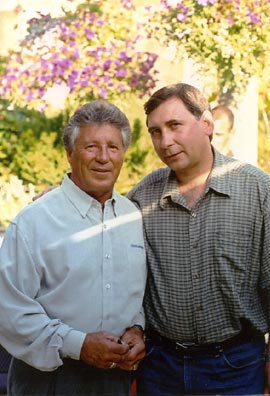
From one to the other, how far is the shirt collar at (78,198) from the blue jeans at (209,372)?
505 mm

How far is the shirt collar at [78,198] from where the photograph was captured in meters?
2.29

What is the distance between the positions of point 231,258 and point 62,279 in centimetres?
52

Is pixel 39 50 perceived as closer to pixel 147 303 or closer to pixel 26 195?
pixel 26 195

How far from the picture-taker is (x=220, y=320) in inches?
93.0

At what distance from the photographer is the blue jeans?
2375 mm

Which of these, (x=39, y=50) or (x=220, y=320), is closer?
(x=220, y=320)

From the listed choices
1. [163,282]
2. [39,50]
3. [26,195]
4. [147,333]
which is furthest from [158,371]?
[39,50]

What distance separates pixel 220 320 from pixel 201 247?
9.0 inches

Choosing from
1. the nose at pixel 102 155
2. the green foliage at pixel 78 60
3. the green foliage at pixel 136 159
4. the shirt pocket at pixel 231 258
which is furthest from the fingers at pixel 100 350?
the green foliage at pixel 78 60

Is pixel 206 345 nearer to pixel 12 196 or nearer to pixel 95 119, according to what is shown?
pixel 95 119

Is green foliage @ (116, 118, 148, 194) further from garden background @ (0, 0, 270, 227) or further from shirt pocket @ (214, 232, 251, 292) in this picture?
shirt pocket @ (214, 232, 251, 292)

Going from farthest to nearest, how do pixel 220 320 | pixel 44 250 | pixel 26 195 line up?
1. pixel 26 195
2. pixel 220 320
3. pixel 44 250

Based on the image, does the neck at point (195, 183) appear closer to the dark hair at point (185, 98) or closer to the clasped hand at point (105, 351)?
the dark hair at point (185, 98)

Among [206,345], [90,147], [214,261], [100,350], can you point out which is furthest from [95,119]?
[206,345]
